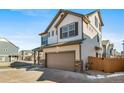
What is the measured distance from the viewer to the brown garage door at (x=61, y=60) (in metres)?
16.0

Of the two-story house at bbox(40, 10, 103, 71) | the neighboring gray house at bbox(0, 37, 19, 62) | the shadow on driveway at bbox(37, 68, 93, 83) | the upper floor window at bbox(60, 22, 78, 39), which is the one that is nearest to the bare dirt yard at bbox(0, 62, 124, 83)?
the shadow on driveway at bbox(37, 68, 93, 83)

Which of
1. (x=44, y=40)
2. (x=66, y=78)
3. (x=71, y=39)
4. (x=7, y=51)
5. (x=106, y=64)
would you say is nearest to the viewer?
(x=66, y=78)

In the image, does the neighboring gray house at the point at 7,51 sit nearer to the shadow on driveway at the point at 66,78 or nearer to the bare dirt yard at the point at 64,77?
the bare dirt yard at the point at 64,77

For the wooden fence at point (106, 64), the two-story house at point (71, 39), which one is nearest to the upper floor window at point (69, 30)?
the two-story house at point (71, 39)

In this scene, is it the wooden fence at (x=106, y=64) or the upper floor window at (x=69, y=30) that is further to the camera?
the upper floor window at (x=69, y=30)

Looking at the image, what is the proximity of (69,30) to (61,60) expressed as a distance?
338 cm

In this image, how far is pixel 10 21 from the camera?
16.6m

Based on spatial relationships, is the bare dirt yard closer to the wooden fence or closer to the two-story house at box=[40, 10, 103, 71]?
the wooden fence

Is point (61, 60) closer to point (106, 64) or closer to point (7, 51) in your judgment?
point (106, 64)

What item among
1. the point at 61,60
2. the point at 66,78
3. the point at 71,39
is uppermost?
the point at 71,39

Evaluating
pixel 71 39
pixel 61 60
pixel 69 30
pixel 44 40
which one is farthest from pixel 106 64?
pixel 44 40

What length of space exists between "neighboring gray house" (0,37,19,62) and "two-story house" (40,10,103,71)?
22863mm

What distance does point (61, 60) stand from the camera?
56.7ft
